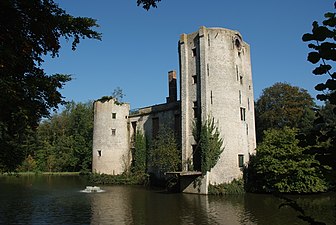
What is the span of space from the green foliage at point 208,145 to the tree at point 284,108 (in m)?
17.5

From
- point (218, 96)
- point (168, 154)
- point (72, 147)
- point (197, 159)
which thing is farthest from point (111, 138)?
point (72, 147)

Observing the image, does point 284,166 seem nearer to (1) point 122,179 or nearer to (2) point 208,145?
(2) point 208,145

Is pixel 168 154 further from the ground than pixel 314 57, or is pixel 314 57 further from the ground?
pixel 168 154

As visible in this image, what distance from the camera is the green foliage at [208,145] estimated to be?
2419cm

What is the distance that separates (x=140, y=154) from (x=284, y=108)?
20019 mm

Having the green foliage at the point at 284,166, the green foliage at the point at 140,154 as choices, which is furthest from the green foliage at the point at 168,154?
the green foliage at the point at 284,166

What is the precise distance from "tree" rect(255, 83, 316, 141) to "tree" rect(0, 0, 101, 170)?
117 ft

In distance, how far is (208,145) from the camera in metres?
24.4

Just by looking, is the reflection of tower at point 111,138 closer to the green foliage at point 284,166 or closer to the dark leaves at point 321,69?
the green foliage at point 284,166

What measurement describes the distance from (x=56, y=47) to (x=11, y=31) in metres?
1.00

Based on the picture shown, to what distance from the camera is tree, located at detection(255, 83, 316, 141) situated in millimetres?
39625

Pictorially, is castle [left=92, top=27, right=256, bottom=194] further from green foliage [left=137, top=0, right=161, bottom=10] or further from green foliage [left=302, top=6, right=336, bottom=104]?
green foliage [left=302, top=6, right=336, bottom=104]

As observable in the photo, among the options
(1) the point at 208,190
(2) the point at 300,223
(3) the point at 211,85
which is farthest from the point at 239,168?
(2) the point at 300,223

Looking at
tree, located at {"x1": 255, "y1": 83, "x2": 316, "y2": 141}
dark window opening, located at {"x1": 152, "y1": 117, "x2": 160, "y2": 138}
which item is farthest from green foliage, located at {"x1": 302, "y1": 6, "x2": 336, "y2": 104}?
tree, located at {"x1": 255, "y1": 83, "x2": 316, "y2": 141}
